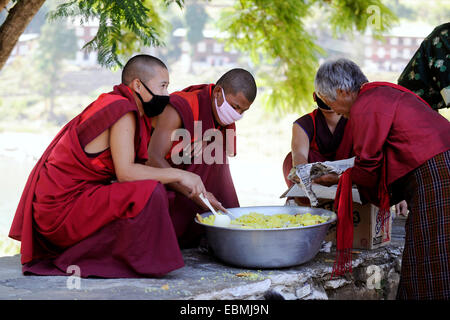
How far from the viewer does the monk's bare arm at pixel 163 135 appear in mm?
3332

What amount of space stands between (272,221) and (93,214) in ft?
3.31

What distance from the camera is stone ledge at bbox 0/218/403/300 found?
242 cm

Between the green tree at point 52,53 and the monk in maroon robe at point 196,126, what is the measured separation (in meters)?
21.3

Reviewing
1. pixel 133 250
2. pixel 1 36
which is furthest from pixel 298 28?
pixel 133 250

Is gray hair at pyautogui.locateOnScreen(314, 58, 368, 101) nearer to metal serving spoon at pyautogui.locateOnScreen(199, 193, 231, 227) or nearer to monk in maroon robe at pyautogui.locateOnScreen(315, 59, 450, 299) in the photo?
monk in maroon robe at pyautogui.locateOnScreen(315, 59, 450, 299)

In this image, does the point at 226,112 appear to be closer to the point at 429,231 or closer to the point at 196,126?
the point at 196,126

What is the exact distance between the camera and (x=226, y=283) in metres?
2.64

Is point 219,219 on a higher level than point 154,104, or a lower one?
lower

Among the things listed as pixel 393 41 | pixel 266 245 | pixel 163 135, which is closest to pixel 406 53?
pixel 393 41

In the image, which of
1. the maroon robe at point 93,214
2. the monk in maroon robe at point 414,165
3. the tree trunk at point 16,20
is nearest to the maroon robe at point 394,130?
the monk in maroon robe at point 414,165

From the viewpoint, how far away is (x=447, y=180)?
101 inches

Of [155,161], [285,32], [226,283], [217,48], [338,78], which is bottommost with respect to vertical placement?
[226,283]
